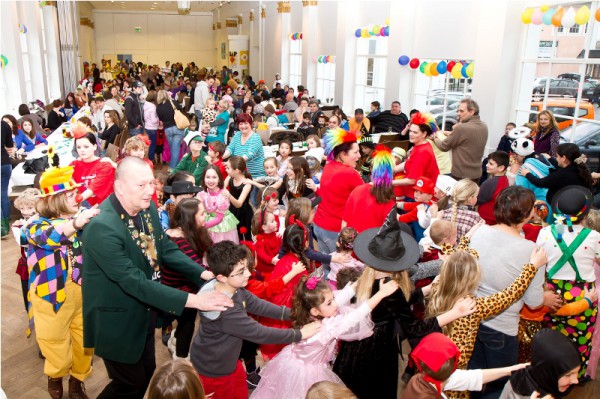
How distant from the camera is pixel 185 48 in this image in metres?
29.1

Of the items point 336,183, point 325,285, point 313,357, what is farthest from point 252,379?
point 336,183

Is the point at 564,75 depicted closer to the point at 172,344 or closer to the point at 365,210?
the point at 365,210

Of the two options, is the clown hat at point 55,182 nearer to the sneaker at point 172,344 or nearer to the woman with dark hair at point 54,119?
the sneaker at point 172,344

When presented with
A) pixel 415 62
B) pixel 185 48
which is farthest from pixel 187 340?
pixel 185 48

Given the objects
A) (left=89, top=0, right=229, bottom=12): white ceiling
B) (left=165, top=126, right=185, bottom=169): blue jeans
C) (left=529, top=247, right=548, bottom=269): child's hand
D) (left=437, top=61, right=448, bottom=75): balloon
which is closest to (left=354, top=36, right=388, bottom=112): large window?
(left=437, top=61, right=448, bottom=75): balloon

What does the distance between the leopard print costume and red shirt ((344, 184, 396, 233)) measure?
1098 mm

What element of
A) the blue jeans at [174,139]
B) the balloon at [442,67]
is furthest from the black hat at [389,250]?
the balloon at [442,67]

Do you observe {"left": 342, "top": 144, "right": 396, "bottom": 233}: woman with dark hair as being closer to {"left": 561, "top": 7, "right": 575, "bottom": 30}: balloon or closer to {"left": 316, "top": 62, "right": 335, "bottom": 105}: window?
{"left": 561, "top": 7, "right": 575, "bottom": 30}: balloon

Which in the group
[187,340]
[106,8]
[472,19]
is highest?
[106,8]

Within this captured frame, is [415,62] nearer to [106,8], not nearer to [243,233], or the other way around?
[243,233]

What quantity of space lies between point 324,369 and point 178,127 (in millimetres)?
6974

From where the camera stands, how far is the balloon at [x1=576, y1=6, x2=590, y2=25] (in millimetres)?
5914

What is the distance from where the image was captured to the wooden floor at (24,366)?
10.8ft

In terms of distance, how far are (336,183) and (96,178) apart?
2.04 meters
